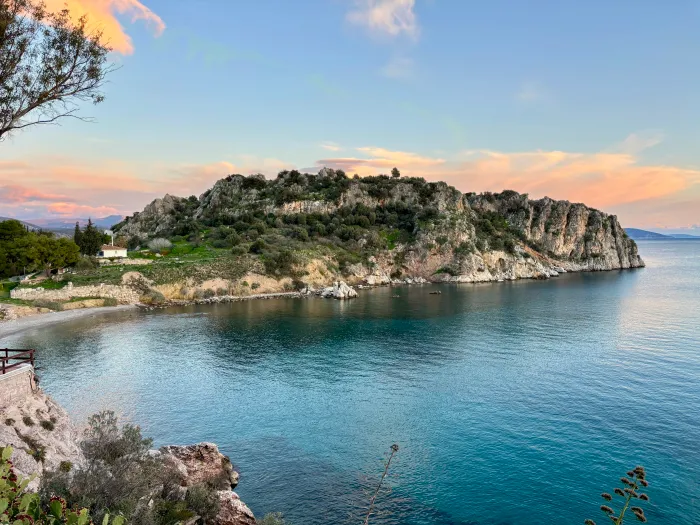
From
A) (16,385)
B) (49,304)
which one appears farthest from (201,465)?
(49,304)

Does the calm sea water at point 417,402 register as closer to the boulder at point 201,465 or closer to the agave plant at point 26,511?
the boulder at point 201,465

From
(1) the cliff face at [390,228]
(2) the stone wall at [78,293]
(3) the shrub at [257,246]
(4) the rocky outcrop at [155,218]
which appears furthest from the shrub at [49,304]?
(4) the rocky outcrop at [155,218]

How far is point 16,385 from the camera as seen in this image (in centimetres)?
2525

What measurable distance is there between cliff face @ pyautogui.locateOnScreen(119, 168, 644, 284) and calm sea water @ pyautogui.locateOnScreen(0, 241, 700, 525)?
6155 centimetres

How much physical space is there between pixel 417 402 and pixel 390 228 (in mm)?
125374

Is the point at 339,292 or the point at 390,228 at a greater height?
the point at 390,228

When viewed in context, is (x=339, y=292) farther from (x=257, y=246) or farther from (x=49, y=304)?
(x=49, y=304)

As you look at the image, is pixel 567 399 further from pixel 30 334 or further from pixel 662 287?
pixel 662 287

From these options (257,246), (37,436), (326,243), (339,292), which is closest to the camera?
(37,436)

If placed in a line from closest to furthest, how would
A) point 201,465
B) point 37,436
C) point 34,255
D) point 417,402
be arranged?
point 37,436 < point 201,465 < point 417,402 < point 34,255

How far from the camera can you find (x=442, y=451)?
30562 millimetres

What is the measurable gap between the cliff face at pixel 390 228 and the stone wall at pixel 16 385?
95786 mm

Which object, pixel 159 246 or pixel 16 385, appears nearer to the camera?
pixel 16 385

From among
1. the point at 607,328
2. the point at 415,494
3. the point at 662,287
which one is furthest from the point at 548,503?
the point at 662,287
